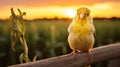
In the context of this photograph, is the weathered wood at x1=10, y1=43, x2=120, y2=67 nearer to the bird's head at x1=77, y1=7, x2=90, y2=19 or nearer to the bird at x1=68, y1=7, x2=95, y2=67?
the bird at x1=68, y1=7, x2=95, y2=67

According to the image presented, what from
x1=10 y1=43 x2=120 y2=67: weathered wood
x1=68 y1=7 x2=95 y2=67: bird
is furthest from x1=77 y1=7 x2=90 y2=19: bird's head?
x1=10 y1=43 x2=120 y2=67: weathered wood

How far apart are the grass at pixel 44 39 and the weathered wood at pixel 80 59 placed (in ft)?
5.29

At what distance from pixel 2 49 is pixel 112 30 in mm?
1183

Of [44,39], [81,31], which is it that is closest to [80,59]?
[81,31]

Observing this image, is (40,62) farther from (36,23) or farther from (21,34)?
(36,23)

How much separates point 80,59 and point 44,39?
202cm

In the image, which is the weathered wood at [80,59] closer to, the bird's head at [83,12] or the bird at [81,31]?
the bird at [81,31]

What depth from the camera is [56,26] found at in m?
3.92

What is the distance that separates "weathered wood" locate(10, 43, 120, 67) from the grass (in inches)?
63.5

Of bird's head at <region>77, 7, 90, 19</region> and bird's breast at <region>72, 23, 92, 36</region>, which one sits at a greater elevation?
bird's head at <region>77, 7, 90, 19</region>

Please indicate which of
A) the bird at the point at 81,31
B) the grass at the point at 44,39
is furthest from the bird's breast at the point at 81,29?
the grass at the point at 44,39

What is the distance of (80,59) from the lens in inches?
71.2

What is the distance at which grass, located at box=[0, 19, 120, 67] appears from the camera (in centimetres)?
357

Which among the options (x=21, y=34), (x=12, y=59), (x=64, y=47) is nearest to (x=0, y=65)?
(x=12, y=59)
